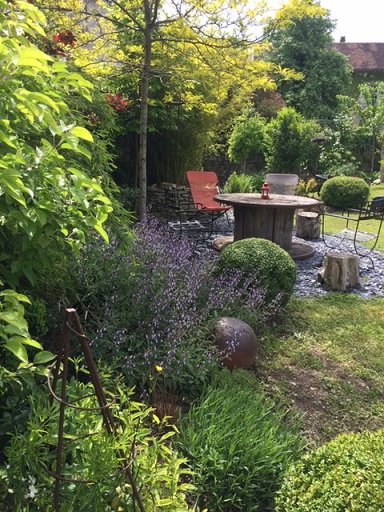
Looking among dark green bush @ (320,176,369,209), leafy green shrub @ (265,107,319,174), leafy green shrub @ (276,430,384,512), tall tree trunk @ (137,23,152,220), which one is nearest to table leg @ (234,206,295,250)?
tall tree trunk @ (137,23,152,220)

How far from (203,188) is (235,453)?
264 inches

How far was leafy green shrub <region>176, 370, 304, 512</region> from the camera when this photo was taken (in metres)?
2.13

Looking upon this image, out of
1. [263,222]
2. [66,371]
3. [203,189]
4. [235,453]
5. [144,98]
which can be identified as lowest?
[235,453]

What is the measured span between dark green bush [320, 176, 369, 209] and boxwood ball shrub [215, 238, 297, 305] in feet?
28.5

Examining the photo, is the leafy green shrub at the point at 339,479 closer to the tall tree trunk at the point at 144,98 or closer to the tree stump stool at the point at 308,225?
the tall tree trunk at the point at 144,98

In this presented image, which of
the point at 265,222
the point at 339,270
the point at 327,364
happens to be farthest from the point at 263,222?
the point at 327,364

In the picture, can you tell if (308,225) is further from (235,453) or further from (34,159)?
(34,159)

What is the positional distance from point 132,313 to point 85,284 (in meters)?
0.47

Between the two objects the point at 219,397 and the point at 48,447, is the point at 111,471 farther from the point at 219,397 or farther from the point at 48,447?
the point at 219,397

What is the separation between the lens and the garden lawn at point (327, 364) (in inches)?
120

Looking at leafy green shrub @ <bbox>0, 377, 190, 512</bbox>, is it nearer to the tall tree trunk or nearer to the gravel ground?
Answer: the gravel ground

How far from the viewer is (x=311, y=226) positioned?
8.30 meters

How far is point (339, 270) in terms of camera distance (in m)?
5.54

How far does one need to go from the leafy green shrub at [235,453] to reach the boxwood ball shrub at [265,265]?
1.97 m
